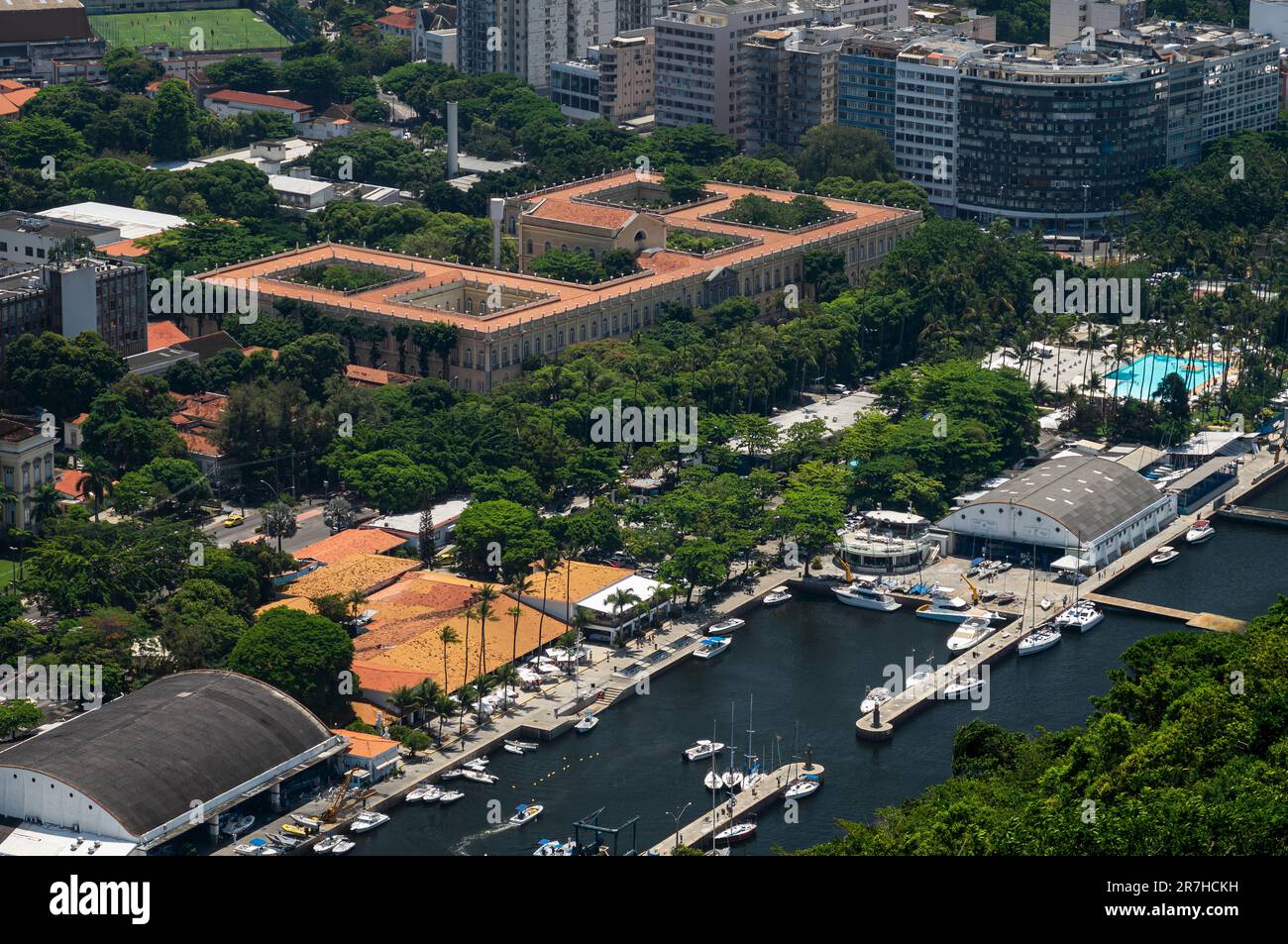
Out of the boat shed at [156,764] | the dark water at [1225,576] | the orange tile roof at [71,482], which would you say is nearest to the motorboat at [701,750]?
the boat shed at [156,764]

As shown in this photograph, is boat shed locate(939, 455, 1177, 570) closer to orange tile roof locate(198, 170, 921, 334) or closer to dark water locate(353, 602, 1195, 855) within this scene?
dark water locate(353, 602, 1195, 855)

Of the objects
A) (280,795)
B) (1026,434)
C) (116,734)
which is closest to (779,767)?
(280,795)

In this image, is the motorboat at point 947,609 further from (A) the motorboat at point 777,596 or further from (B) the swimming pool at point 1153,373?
(B) the swimming pool at point 1153,373

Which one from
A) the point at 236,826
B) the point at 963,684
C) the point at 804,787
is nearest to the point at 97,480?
the point at 236,826

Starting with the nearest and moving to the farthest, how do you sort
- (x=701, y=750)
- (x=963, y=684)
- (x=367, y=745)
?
(x=367, y=745), (x=701, y=750), (x=963, y=684)

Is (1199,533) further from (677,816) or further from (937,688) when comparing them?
(677,816)

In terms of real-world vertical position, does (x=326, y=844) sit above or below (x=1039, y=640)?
below
